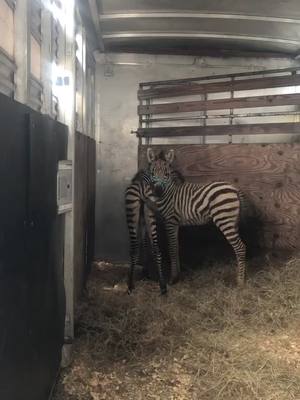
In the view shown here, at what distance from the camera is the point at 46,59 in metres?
3.01

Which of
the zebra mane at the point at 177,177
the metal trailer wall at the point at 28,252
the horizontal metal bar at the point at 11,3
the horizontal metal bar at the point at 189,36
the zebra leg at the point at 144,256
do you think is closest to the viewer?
the metal trailer wall at the point at 28,252

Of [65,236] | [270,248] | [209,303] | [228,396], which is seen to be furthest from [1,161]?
[270,248]

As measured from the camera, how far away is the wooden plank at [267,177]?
5695 millimetres

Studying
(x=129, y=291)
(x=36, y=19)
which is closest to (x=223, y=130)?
(x=129, y=291)

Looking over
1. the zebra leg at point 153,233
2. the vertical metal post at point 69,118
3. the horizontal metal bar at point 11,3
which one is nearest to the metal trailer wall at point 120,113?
the zebra leg at point 153,233

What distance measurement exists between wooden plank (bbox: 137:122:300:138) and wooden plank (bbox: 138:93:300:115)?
0.86 feet

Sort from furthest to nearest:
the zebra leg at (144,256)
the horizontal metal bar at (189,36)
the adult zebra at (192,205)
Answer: the zebra leg at (144,256) → the horizontal metal bar at (189,36) → the adult zebra at (192,205)

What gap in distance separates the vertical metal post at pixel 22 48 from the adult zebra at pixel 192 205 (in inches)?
142

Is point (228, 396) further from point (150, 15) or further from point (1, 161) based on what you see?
point (150, 15)

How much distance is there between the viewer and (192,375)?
3.27 meters

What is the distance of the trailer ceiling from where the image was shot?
4738 millimetres

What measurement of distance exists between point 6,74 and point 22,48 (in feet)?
0.77

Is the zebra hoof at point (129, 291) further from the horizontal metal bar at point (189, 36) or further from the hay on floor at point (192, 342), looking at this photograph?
the horizontal metal bar at point (189, 36)

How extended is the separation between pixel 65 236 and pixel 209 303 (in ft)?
6.63
